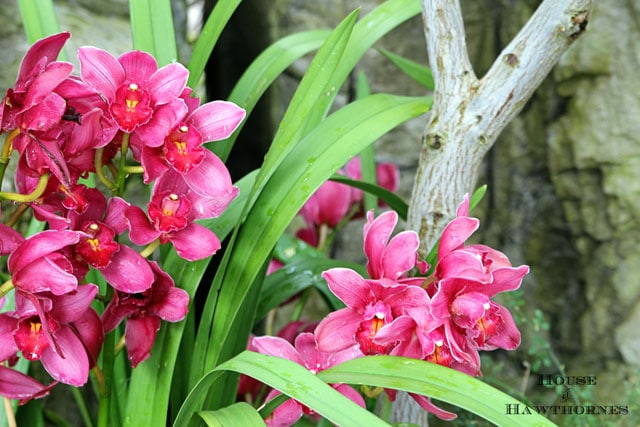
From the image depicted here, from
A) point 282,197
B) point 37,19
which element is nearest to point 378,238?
point 282,197

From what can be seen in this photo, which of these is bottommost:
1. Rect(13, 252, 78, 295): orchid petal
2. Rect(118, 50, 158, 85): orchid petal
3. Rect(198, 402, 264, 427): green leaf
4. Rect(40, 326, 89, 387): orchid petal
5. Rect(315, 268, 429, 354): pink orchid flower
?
Rect(40, 326, 89, 387): orchid petal

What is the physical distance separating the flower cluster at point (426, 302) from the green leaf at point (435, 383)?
20 millimetres

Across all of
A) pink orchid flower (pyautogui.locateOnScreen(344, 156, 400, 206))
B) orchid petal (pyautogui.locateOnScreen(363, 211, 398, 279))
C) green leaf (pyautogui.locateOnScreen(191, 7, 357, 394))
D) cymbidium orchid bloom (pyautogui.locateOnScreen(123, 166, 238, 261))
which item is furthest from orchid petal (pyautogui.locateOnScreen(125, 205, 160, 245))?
pink orchid flower (pyautogui.locateOnScreen(344, 156, 400, 206))

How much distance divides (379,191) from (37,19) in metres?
0.46

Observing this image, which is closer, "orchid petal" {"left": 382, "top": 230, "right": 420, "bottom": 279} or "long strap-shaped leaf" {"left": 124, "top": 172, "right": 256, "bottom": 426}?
"orchid petal" {"left": 382, "top": 230, "right": 420, "bottom": 279}

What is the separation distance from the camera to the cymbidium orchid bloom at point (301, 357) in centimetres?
84

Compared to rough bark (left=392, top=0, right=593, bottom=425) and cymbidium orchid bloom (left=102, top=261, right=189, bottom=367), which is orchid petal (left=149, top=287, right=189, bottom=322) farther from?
rough bark (left=392, top=0, right=593, bottom=425)

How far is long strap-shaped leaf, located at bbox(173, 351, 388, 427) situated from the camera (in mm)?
646

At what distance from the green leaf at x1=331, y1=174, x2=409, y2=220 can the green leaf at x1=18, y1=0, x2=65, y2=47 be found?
367 mm

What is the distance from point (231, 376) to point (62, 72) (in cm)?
42

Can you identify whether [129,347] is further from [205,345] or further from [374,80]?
[374,80]

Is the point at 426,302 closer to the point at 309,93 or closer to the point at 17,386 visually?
the point at 309,93

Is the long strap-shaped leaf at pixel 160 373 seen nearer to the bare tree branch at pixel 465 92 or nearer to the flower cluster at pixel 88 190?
the flower cluster at pixel 88 190

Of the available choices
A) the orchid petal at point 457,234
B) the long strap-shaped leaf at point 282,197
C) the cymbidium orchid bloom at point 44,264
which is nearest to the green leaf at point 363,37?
the long strap-shaped leaf at point 282,197
